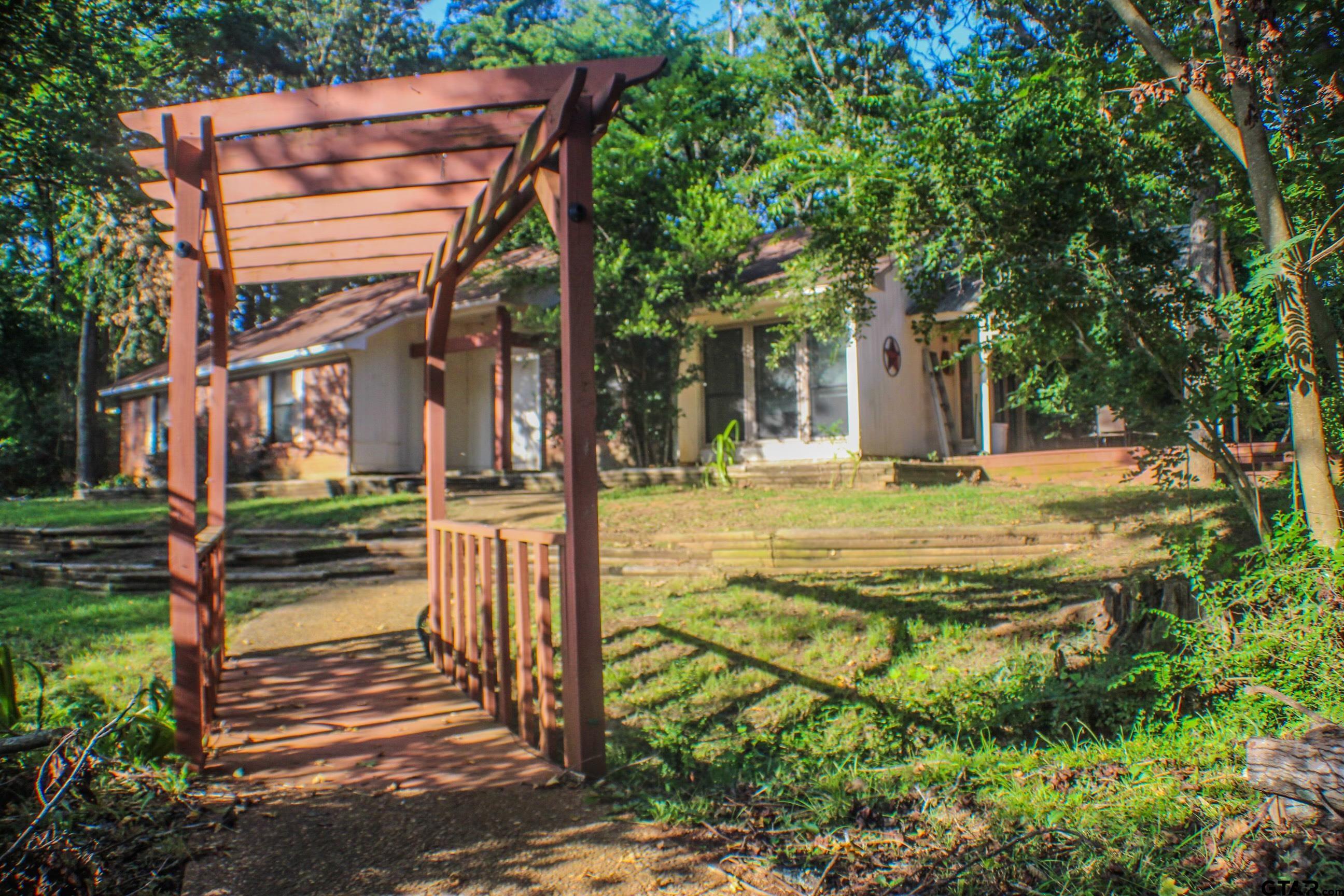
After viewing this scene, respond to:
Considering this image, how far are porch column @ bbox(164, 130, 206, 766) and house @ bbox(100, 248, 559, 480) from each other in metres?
10.9

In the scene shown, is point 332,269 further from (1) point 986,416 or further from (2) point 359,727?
(1) point 986,416

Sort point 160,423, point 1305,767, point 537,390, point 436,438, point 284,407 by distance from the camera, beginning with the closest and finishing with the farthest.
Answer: point 1305,767 → point 436,438 → point 537,390 → point 284,407 → point 160,423

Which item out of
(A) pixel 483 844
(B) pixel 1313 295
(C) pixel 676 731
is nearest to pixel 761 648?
(C) pixel 676 731

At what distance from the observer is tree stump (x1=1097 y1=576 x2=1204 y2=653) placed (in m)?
4.23

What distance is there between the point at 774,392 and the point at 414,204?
34.1 ft

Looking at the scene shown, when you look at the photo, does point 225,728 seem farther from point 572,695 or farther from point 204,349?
point 204,349

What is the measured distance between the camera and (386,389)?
17109mm

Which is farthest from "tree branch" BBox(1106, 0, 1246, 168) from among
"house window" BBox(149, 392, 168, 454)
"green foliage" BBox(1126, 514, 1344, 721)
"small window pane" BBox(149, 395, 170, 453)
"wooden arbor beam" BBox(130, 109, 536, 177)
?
"house window" BBox(149, 392, 168, 454)

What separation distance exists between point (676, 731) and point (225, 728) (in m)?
2.17

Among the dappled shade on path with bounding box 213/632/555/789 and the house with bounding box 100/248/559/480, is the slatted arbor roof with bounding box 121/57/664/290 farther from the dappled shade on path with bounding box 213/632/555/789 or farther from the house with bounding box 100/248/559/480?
the house with bounding box 100/248/559/480

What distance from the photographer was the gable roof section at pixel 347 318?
15.7m

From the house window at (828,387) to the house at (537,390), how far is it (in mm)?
20

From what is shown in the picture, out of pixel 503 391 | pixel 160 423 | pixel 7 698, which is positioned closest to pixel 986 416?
pixel 503 391

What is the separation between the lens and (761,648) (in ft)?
17.1
